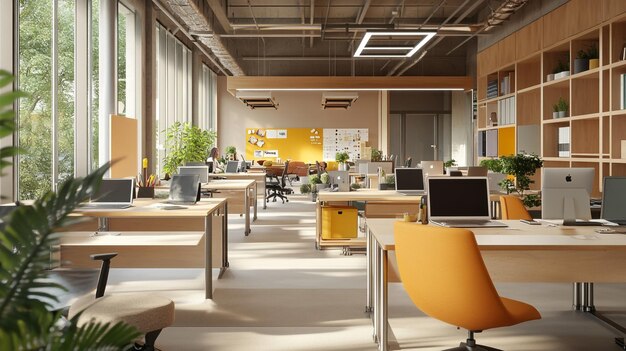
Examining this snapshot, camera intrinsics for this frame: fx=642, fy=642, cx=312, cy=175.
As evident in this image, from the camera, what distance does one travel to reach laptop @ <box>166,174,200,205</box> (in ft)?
20.2

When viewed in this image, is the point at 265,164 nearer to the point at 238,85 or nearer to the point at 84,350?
the point at 238,85

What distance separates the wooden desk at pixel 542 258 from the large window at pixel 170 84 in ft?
31.0

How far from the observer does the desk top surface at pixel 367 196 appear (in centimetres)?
712

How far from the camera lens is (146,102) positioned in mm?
11844

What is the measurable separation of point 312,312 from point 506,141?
8075mm

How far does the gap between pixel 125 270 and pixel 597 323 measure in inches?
182

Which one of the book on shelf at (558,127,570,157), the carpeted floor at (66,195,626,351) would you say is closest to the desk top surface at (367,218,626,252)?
the carpeted floor at (66,195,626,351)

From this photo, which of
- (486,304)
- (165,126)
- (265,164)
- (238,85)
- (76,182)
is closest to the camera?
(76,182)

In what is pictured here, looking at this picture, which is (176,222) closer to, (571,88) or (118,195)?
(118,195)

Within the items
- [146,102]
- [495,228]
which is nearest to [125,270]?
[495,228]

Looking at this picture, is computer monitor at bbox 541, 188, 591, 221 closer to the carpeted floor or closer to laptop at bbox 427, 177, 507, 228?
laptop at bbox 427, 177, 507, 228

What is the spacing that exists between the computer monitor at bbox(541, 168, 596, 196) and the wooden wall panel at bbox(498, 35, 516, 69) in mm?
7654

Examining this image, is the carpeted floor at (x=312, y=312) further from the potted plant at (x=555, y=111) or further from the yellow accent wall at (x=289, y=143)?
the yellow accent wall at (x=289, y=143)

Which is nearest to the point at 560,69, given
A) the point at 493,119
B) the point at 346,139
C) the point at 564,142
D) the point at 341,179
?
the point at 564,142
